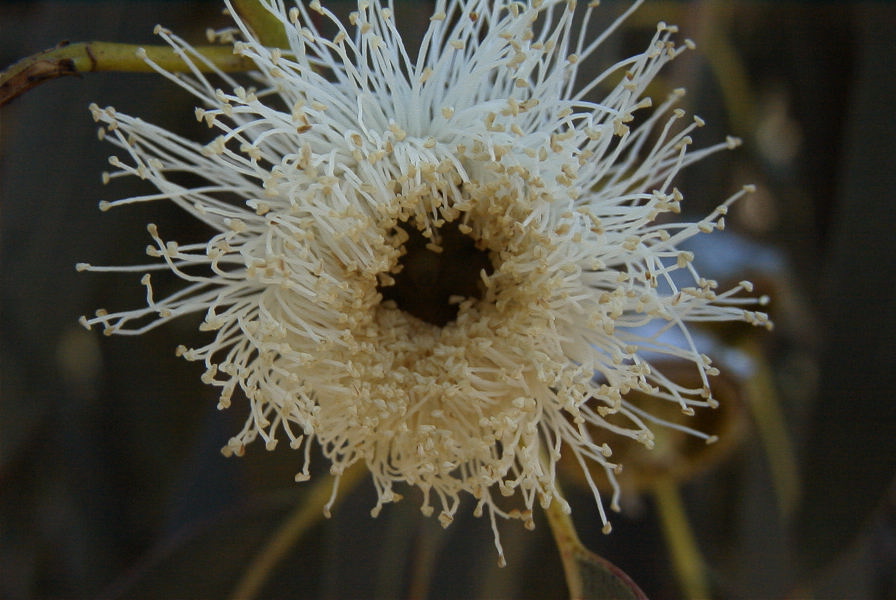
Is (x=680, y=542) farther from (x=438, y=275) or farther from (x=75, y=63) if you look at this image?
(x=75, y=63)

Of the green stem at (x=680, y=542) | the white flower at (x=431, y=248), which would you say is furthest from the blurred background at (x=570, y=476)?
the white flower at (x=431, y=248)

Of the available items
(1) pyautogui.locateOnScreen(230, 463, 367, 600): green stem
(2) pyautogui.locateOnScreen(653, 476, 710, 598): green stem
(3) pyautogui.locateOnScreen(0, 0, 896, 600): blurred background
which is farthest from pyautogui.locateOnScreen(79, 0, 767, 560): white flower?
(2) pyautogui.locateOnScreen(653, 476, 710, 598): green stem

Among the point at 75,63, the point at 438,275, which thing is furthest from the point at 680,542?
the point at 75,63

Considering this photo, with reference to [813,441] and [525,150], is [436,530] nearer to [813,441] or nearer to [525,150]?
[813,441]

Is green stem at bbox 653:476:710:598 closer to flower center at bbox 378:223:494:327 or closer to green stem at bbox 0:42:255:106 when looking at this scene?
flower center at bbox 378:223:494:327

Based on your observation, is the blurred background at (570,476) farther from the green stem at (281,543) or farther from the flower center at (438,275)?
the flower center at (438,275)
